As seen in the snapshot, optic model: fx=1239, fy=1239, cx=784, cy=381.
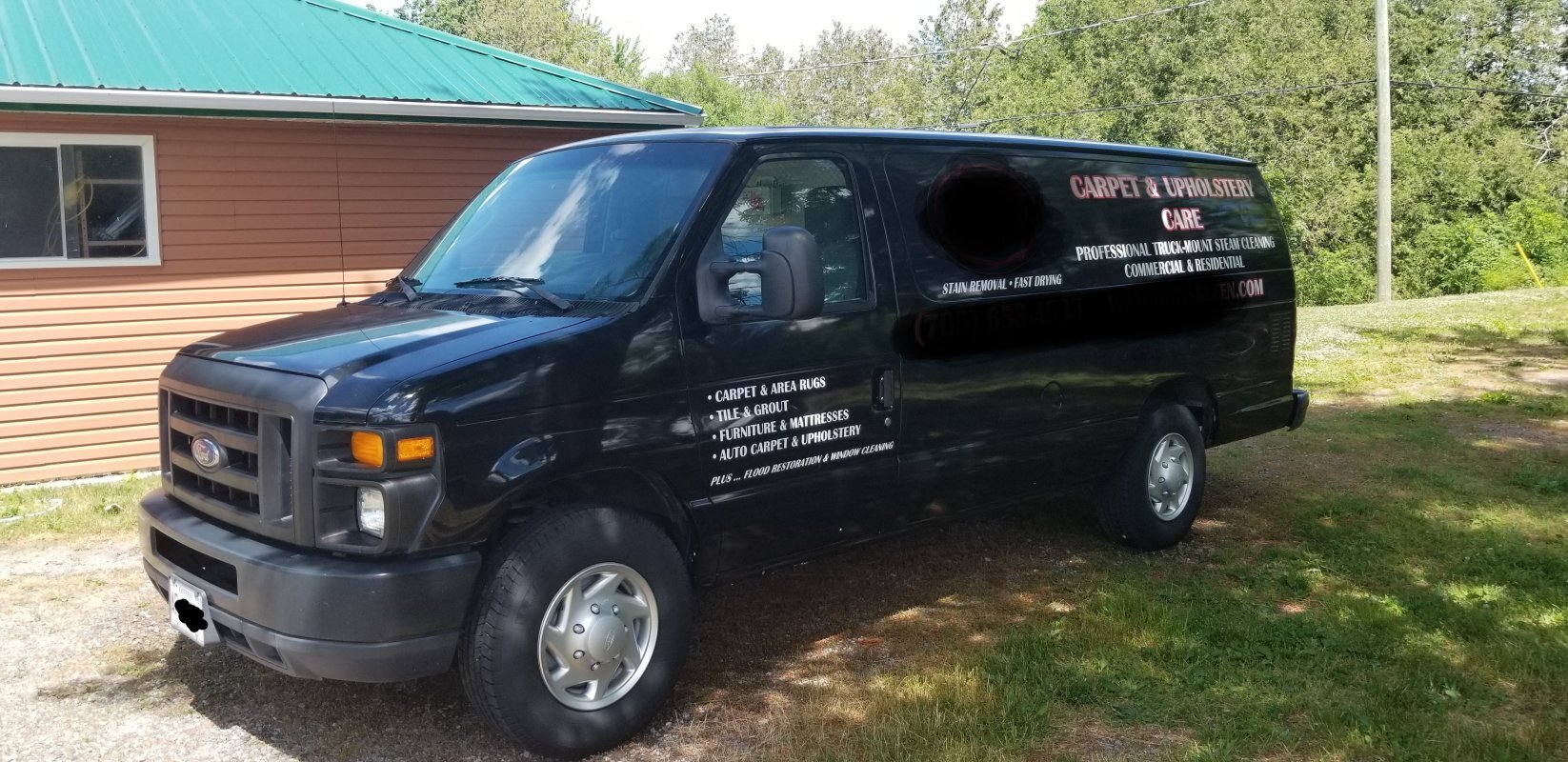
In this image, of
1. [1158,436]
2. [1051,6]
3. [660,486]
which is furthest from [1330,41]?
A: [660,486]

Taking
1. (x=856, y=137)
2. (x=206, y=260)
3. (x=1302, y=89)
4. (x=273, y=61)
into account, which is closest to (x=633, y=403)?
(x=856, y=137)

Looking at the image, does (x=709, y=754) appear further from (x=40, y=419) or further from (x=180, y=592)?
(x=40, y=419)

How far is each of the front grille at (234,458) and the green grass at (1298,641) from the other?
185 cm

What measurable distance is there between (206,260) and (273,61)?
1.70 meters

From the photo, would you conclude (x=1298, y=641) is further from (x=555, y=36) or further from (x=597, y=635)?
(x=555, y=36)

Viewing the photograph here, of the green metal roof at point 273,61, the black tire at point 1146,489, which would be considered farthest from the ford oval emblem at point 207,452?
the green metal roof at point 273,61

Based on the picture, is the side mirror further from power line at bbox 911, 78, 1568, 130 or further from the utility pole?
power line at bbox 911, 78, 1568, 130

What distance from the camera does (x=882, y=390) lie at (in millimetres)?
4945

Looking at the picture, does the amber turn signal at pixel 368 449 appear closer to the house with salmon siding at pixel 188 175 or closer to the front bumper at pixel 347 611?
the front bumper at pixel 347 611

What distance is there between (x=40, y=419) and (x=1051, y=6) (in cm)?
4953

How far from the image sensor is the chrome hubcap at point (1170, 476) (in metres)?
6.48

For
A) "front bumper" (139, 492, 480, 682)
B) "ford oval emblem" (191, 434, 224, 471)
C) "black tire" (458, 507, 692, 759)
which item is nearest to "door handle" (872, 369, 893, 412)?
"black tire" (458, 507, 692, 759)

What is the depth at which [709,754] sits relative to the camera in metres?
4.23

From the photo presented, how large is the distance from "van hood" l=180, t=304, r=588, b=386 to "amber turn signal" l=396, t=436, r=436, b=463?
20 centimetres
